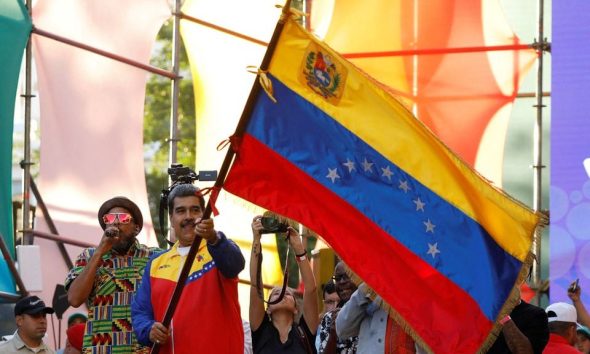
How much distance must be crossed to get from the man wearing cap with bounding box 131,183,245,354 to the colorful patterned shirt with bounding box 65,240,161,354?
397 mm

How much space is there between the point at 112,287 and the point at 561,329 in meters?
2.69

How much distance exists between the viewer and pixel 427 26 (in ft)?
46.6

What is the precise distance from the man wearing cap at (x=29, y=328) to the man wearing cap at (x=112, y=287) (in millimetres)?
2232

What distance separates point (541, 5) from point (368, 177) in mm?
7261

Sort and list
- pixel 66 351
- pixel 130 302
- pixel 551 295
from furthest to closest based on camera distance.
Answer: pixel 551 295 → pixel 66 351 → pixel 130 302

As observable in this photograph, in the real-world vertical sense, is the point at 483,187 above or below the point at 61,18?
below

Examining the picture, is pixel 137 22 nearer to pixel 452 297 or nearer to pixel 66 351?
pixel 66 351

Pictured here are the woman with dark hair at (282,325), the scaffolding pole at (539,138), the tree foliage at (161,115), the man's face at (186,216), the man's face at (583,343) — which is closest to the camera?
the man's face at (186,216)

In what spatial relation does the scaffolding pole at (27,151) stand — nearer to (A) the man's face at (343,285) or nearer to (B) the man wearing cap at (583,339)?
(A) the man's face at (343,285)

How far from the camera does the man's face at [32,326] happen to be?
31.3 ft

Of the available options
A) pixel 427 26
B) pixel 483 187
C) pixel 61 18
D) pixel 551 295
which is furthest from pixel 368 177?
pixel 427 26

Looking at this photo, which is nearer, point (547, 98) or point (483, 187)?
point (483, 187)

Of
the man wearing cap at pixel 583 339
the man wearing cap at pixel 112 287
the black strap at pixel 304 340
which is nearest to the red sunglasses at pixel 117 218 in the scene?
the man wearing cap at pixel 112 287

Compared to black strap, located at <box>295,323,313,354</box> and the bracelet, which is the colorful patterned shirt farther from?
black strap, located at <box>295,323,313,354</box>
